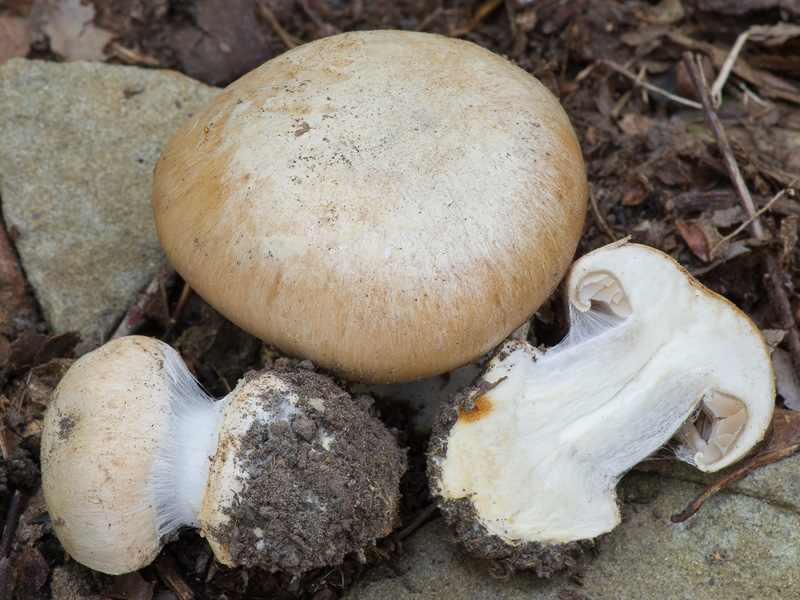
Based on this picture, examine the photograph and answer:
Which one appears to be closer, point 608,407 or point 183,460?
point 183,460

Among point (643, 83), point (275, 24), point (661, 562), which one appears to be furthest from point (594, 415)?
point (275, 24)

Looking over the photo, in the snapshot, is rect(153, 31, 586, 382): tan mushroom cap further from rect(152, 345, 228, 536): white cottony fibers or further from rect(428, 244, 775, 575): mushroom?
rect(152, 345, 228, 536): white cottony fibers

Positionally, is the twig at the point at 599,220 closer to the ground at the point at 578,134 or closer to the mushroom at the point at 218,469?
the ground at the point at 578,134

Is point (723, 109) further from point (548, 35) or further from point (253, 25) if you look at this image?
point (253, 25)

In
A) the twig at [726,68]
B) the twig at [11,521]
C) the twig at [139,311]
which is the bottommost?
the twig at [726,68]

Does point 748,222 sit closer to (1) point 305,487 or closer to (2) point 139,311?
(1) point 305,487

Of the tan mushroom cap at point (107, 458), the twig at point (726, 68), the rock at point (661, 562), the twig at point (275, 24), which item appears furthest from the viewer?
the twig at point (275, 24)

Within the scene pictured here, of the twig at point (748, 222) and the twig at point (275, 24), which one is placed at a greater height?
the twig at point (275, 24)

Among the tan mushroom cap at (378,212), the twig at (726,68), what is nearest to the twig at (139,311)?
the tan mushroom cap at (378,212)

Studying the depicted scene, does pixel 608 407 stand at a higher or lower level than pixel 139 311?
lower
